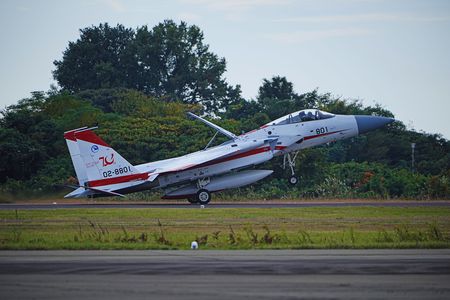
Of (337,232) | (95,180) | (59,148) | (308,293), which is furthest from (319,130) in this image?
(308,293)

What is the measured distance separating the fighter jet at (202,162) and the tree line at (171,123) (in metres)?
3.74

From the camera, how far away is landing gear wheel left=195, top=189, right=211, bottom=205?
37219 mm

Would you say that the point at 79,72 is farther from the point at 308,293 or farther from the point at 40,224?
the point at 308,293

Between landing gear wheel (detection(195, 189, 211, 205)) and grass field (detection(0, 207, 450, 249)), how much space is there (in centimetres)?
389

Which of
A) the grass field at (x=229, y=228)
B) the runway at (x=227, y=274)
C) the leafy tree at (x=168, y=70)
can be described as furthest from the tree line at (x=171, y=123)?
the runway at (x=227, y=274)

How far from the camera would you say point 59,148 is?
167 feet

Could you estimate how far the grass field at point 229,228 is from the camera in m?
21.4

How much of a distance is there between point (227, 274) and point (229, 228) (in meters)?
10.1

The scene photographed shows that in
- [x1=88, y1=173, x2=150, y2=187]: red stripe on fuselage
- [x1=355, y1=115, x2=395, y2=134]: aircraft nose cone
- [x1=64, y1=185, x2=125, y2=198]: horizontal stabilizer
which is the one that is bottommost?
[x1=64, y1=185, x2=125, y2=198]: horizontal stabilizer

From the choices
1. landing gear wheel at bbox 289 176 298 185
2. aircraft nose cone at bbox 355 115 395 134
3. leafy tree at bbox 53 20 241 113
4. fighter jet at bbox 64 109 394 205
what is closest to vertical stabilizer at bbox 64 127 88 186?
fighter jet at bbox 64 109 394 205

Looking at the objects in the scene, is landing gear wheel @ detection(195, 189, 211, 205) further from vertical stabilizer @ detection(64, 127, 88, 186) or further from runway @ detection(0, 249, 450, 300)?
runway @ detection(0, 249, 450, 300)

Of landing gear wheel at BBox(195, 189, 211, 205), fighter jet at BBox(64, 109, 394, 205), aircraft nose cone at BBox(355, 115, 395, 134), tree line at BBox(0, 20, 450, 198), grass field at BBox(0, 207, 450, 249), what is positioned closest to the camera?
grass field at BBox(0, 207, 450, 249)

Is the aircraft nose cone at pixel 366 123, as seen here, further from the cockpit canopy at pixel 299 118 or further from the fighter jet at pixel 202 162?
the cockpit canopy at pixel 299 118

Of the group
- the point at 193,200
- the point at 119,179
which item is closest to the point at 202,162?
the point at 193,200
